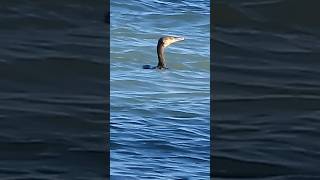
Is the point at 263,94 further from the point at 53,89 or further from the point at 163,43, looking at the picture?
the point at 53,89

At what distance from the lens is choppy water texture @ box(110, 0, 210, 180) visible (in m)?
5.98

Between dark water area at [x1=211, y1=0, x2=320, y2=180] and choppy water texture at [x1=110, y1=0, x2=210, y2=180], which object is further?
choppy water texture at [x1=110, y1=0, x2=210, y2=180]

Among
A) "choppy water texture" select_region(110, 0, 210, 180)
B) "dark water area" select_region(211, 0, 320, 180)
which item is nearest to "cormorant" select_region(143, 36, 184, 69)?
"choppy water texture" select_region(110, 0, 210, 180)

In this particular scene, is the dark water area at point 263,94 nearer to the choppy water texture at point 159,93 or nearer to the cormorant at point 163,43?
the choppy water texture at point 159,93

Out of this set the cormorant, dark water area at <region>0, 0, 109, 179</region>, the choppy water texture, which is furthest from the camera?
the cormorant

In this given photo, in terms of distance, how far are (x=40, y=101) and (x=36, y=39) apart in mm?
346

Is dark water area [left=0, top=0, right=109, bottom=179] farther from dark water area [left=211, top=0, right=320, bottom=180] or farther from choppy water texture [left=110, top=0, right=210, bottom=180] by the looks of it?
dark water area [left=211, top=0, right=320, bottom=180]

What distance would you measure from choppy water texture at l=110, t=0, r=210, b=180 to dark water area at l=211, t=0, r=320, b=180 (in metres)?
0.33

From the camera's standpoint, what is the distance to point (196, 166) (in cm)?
596

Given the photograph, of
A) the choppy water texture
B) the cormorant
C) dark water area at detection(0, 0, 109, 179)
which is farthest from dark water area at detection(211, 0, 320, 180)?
dark water area at detection(0, 0, 109, 179)

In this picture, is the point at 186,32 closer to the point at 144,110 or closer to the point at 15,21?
the point at 144,110

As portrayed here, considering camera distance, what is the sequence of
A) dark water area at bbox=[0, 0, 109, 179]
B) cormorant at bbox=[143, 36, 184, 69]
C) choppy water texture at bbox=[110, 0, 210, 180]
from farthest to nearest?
1. cormorant at bbox=[143, 36, 184, 69]
2. choppy water texture at bbox=[110, 0, 210, 180]
3. dark water area at bbox=[0, 0, 109, 179]

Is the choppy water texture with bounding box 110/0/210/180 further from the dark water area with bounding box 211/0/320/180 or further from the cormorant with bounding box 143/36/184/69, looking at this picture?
the dark water area with bounding box 211/0/320/180

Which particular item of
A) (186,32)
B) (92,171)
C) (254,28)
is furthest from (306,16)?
(92,171)
